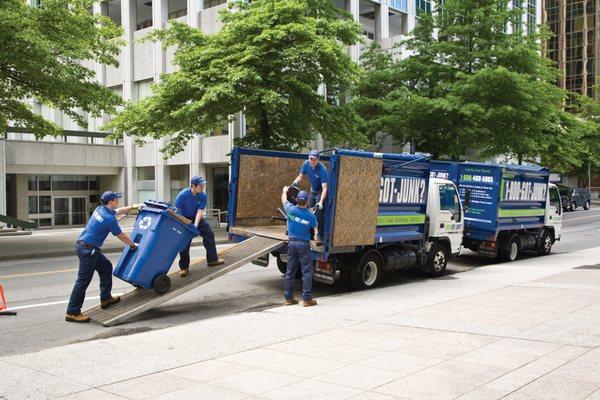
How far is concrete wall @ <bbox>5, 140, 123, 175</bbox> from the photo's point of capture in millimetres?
32375

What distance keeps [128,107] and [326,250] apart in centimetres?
1458

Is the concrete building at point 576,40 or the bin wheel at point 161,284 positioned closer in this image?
the bin wheel at point 161,284

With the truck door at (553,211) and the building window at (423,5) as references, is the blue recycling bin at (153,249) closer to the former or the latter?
the truck door at (553,211)

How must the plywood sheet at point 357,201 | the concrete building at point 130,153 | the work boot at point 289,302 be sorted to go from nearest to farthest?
the work boot at point 289,302
the plywood sheet at point 357,201
the concrete building at point 130,153

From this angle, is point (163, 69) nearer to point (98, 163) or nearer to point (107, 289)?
point (98, 163)

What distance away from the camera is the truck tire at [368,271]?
423 inches

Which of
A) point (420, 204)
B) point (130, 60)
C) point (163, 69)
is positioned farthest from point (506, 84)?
point (130, 60)

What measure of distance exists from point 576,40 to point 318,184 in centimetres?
10865

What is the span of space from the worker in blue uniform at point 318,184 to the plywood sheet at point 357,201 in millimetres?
271

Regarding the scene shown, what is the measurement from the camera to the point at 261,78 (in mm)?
20094

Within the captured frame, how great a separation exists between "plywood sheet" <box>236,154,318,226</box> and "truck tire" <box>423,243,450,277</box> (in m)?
3.14

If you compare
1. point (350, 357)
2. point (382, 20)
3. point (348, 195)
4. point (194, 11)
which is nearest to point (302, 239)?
point (348, 195)

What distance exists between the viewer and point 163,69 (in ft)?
115

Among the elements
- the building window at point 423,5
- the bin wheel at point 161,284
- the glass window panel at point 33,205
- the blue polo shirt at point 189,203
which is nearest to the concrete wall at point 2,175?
the glass window panel at point 33,205
